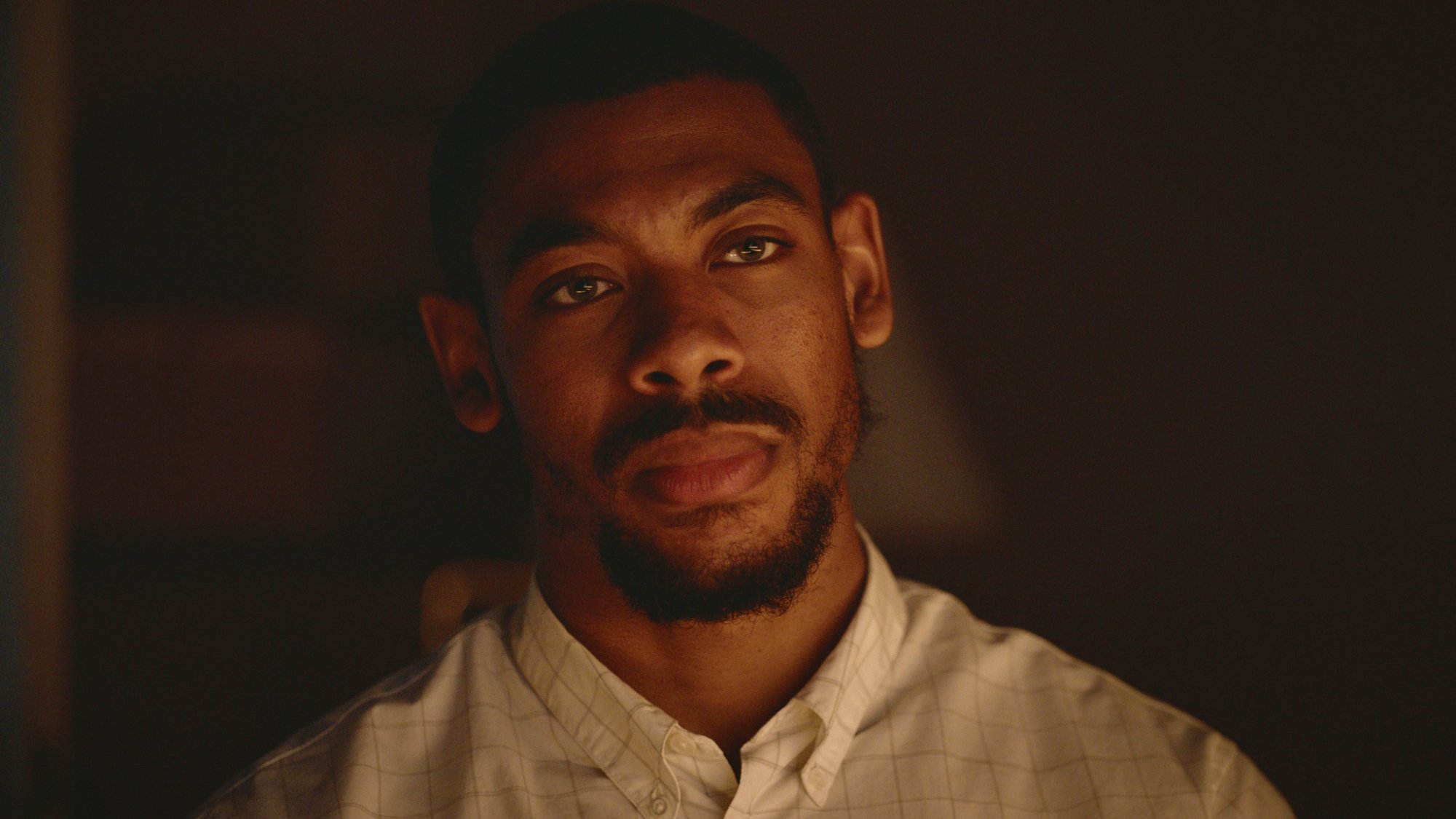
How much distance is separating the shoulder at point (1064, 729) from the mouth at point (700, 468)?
331 mm

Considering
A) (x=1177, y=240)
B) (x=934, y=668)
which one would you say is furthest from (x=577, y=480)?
(x=1177, y=240)

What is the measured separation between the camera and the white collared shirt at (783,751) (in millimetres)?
1087

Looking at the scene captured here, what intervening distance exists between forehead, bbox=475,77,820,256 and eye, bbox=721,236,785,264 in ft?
0.24

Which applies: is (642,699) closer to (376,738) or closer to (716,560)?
(716,560)

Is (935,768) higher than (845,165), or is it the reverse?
(845,165)

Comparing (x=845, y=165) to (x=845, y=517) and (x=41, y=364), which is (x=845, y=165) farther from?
(x=41, y=364)

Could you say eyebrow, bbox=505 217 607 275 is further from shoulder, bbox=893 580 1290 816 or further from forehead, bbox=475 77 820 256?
shoulder, bbox=893 580 1290 816

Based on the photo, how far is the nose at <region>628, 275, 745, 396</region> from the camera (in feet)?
3.41

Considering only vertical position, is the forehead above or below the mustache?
above

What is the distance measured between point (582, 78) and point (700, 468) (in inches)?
18.8

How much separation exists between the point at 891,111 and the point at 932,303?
13.3 inches

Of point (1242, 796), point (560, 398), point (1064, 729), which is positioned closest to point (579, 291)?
point (560, 398)

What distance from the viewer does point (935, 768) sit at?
43.8 inches

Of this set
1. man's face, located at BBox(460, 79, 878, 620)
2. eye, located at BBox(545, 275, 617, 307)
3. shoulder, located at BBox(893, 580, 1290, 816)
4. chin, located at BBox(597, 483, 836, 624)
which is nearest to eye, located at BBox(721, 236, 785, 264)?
man's face, located at BBox(460, 79, 878, 620)
